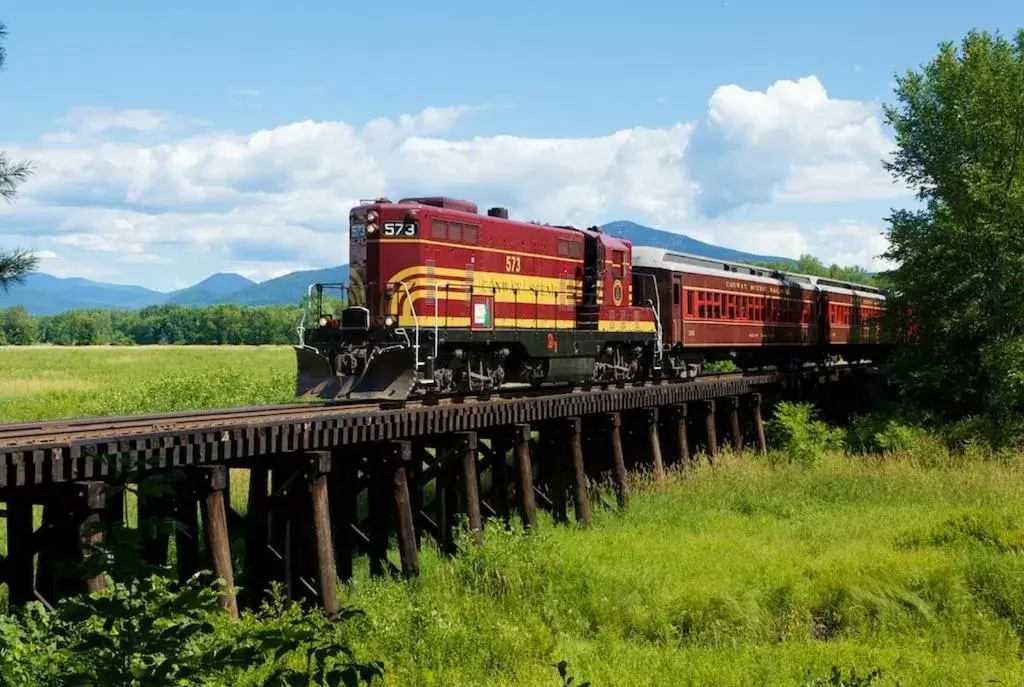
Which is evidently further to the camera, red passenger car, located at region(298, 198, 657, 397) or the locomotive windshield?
the locomotive windshield

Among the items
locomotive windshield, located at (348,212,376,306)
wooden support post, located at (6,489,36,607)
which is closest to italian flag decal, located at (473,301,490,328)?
locomotive windshield, located at (348,212,376,306)

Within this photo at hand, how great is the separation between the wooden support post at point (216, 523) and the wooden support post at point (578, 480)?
945 cm

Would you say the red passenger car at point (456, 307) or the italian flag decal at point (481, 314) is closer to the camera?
the red passenger car at point (456, 307)

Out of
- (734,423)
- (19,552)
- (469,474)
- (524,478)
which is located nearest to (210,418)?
(19,552)

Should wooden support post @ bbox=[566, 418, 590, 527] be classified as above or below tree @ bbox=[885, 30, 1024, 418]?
below

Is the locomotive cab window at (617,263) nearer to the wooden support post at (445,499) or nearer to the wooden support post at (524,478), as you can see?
the wooden support post at (524,478)

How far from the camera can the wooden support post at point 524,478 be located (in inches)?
786

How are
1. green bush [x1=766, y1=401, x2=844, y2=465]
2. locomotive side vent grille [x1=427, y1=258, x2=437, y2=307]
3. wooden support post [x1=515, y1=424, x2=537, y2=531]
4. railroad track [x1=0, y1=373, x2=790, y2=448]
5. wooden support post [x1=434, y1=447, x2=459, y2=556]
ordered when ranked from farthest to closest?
green bush [x1=766, y1=401, x2=844, y2=465] → locomotive side vent grille [x1=427, y1=258, x2=437, y2=307] → wooden support post [x1=515, y1=424, x2=537, y2=531] → wooden support post [x1=434, y1=447, x2=459, y2=556] → railroad track [x1=0, y1=373, x2=790, y2=448]

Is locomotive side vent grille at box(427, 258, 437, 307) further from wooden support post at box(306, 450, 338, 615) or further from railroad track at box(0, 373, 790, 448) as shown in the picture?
wooden support post at box(306, 450, 338, 615)

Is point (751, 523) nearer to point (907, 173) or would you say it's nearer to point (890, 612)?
point (890, 612)

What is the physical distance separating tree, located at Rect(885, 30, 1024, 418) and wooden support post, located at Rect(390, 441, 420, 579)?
19.4 meters

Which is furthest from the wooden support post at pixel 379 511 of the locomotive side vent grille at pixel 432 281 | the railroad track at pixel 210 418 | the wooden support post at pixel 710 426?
the wooden support post at pixel 710 426

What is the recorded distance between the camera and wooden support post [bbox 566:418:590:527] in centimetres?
2139

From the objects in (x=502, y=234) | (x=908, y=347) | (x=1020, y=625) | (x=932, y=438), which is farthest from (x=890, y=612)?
(x=908, y=347)
